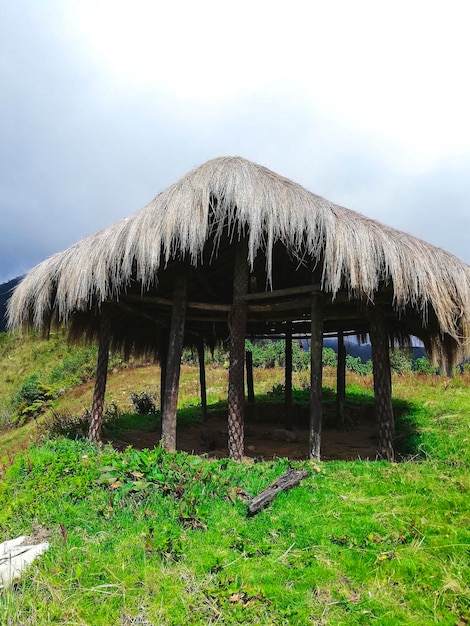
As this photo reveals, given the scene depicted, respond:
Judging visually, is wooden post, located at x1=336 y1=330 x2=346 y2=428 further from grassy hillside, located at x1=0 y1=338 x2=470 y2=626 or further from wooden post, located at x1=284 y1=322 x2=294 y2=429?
grassy hillside, located at x1=0 y1=338 x2=470 y2=626

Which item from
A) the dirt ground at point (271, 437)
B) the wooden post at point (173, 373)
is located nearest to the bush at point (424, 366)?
the dirt ground at point (271, 437)

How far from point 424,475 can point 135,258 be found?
4.19 meters

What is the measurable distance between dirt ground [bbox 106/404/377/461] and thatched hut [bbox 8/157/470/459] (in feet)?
3.67

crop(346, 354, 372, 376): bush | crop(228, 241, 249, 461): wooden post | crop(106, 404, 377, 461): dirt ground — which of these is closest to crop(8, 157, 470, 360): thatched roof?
crop(228, 241, 249, 461): wooden post

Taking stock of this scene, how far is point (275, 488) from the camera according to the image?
4.01m

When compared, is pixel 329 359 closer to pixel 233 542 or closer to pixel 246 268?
pixel 246 268

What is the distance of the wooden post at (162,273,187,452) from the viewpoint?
5.95m

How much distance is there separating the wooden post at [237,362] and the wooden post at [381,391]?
5.71 ft

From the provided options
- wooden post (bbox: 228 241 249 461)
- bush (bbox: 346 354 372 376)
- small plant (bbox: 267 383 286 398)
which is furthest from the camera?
bush (bbox: 346 354 372 376)

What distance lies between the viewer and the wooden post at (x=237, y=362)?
579cm

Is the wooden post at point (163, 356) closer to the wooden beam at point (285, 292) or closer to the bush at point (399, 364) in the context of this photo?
the wooden beam at point (285, 292)

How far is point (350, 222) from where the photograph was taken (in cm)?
532

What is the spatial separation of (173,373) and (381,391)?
2792mm

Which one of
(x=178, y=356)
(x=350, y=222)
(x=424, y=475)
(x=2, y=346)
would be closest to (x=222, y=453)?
(x=178, y=356)
